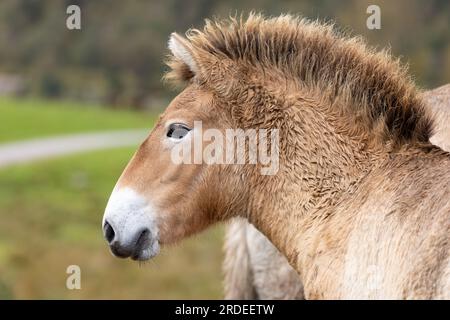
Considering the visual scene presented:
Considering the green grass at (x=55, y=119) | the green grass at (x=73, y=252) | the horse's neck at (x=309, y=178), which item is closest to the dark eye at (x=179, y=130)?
the horse's neck at (x=309, y=178)

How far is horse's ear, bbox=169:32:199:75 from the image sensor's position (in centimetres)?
535

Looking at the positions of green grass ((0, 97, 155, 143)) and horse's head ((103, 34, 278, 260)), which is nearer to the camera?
horse's head ((103, 34, 278, 260))

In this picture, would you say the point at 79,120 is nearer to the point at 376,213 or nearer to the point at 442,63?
the point at 442,63

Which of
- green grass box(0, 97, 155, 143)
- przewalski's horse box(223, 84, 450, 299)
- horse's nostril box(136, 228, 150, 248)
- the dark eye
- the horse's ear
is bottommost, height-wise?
przewalski's horse box(223, 84, 450, 299)

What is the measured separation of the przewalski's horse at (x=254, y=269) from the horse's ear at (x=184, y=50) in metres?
2.00

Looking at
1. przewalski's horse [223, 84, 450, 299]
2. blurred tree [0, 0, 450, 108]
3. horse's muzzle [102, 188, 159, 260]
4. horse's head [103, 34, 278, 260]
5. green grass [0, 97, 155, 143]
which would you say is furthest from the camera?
blurred tree [0, 0, 450, 108]

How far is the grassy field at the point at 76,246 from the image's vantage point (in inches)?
558

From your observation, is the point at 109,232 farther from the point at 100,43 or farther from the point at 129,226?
the point at 100,43

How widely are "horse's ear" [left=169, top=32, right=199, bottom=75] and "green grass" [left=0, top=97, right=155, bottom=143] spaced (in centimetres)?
2995

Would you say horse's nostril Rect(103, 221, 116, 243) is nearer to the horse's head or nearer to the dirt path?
the horse's head

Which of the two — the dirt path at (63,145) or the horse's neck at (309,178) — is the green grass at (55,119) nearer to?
the dirt path at (63,145)

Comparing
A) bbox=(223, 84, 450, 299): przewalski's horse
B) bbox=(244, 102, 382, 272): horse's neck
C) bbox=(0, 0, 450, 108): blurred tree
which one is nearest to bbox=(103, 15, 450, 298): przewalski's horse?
bbox=(244, 102, 382, 272): horse's neck

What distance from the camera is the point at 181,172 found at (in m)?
5.26

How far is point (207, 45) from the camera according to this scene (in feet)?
17.9
